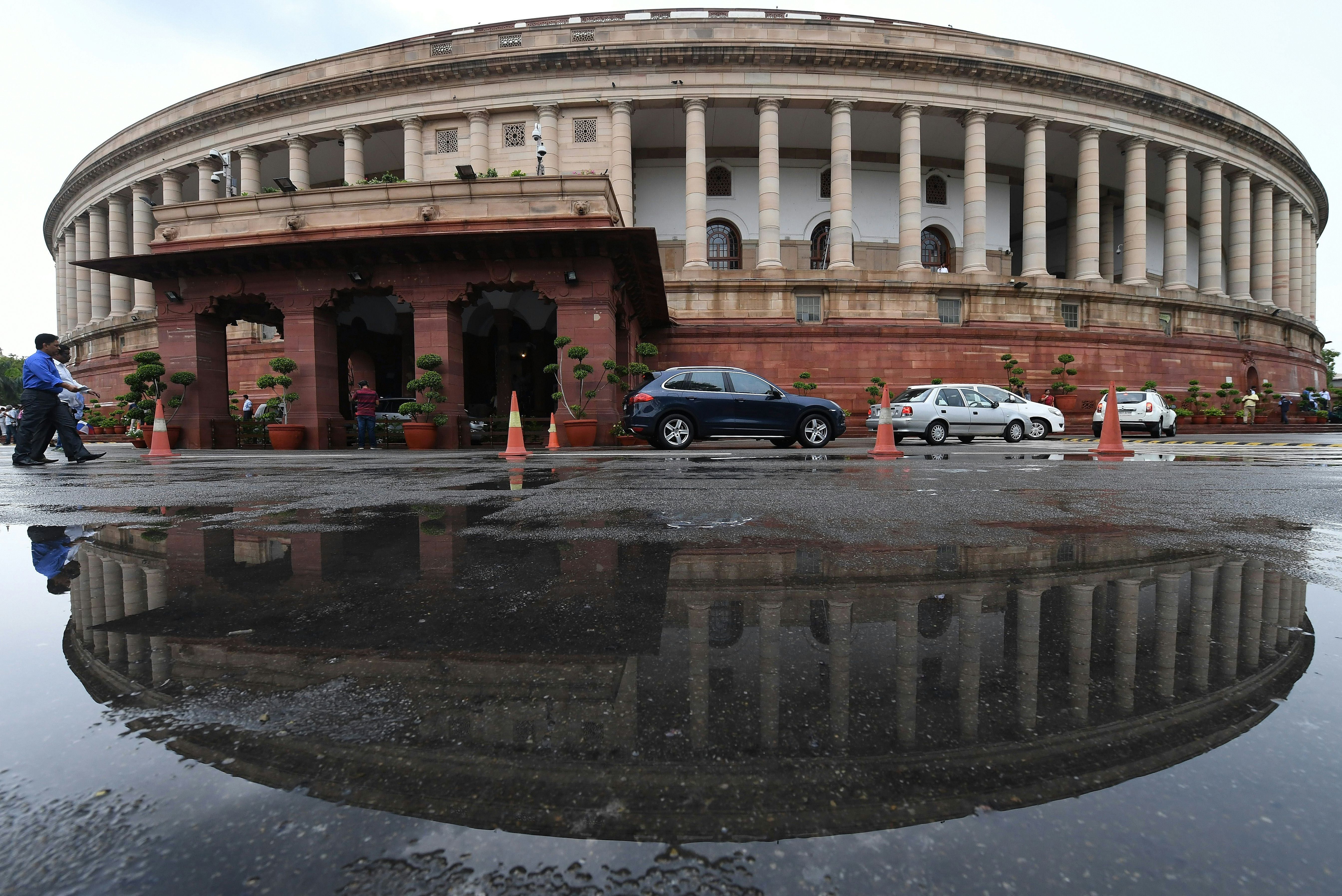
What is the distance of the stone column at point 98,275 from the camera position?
148ft

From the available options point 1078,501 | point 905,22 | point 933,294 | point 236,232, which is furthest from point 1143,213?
point 236,232

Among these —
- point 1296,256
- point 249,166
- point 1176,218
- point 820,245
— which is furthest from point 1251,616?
point 1296,256

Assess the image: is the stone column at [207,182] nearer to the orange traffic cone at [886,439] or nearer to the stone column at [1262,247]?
the orange traffic cone at [886,439]

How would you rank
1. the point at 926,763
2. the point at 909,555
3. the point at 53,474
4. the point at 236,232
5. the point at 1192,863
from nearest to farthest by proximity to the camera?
the point at 1192,863 < the point at 926,763 < the point at 909,555 < the point at 53,474 < the point at 236,232

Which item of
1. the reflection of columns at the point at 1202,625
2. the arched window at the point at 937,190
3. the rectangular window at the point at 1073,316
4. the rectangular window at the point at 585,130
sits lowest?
the reflection of columns at the point at 1202,625

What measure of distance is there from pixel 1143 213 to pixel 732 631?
145 ft

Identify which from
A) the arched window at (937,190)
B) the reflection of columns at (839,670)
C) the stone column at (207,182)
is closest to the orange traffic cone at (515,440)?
the reflection of columns at (839,670)

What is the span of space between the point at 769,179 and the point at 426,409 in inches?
Answer: 875

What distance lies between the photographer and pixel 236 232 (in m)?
18.2

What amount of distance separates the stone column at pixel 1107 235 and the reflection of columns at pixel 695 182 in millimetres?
28744

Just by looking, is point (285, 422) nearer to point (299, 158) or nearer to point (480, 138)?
point (480, 138)

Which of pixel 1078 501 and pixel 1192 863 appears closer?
pixel 1192 863

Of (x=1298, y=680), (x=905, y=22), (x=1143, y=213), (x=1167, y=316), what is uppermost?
(x=905, y=22)

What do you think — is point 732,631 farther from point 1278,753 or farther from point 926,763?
point 1278,753
